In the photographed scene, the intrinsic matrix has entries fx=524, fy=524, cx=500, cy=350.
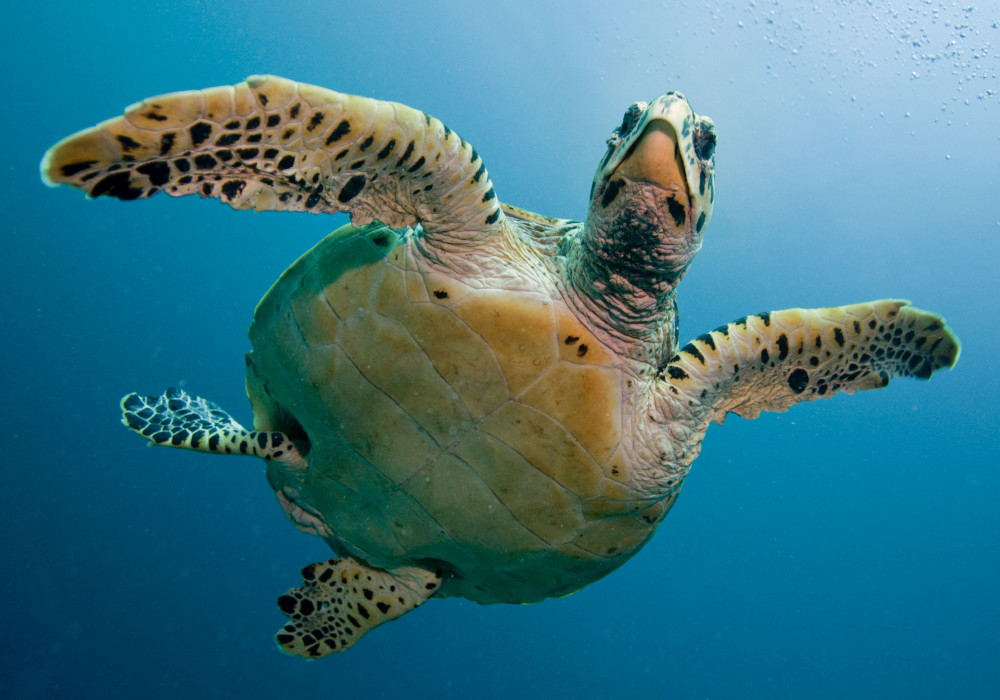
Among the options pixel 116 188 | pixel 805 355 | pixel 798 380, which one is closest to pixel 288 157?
pixel 116 188

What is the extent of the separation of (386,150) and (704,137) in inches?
49.8

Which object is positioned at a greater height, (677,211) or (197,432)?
(677,211)

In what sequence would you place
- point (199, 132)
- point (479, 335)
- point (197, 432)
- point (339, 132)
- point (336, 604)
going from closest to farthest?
point (199, 132), point (339, 132), point (479, 335), point (197, 432), point (336, 604)

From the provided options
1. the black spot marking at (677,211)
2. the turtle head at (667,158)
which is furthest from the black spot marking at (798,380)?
the black spot marking at (677,211)

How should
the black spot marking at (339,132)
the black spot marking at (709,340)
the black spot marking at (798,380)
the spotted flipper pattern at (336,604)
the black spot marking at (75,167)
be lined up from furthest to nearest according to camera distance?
the spotted flipper pattern at (336,604), the black spot marking at (798,380), the black spot marking at (709,340), the black spot marking at (339,132), the black spot marking at (75,167)

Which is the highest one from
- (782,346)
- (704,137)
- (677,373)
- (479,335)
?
(704,137)

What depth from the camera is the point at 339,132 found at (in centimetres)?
193

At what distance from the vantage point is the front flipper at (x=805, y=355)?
2.67 meters

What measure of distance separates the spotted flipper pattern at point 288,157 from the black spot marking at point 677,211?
30.6 inches

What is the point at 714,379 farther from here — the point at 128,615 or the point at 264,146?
the point at 128,615

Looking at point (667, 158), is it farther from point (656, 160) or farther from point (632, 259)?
point (632, 259)

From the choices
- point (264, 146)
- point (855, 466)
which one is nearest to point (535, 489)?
point (264, 146)

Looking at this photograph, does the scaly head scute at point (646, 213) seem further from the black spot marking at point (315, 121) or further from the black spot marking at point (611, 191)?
the black spot marking at point (315, 121)

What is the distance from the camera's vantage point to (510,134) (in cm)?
3553
